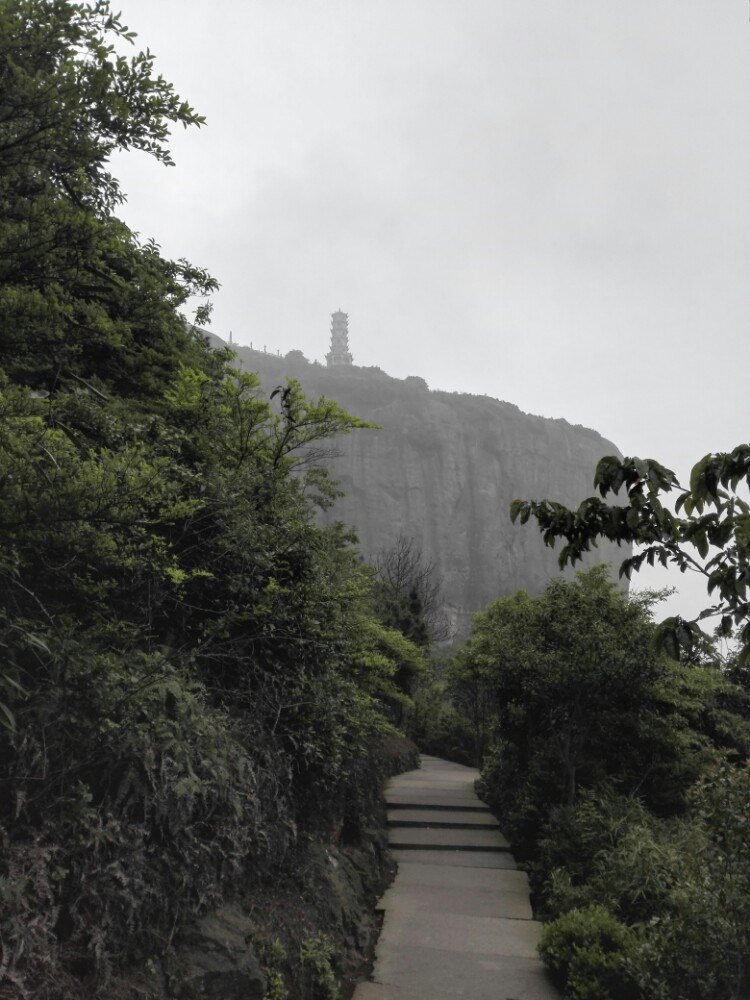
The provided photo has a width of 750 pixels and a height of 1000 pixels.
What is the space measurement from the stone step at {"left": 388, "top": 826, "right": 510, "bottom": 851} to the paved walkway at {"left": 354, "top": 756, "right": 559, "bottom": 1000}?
2 centimetres

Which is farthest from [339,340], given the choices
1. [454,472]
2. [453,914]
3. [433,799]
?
[453,914]

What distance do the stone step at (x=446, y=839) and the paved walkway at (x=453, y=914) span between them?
0.05 feet

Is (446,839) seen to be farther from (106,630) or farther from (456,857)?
(106,630)

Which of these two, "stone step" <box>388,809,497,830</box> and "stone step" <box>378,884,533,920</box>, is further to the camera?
"stone step" <box>388,809,497,830</box>

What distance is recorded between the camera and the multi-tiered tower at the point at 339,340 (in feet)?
498

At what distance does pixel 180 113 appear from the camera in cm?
425

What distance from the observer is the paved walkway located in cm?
566

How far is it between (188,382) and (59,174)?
2371 mm

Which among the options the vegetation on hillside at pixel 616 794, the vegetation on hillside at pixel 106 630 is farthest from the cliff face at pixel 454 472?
the vegetation on hillside at pixel 106 630

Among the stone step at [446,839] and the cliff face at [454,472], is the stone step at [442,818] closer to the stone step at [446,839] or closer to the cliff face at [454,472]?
the stone step at [446,839]

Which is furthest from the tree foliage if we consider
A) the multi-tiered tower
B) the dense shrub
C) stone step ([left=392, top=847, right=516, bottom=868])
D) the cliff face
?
the multi-tiered tower

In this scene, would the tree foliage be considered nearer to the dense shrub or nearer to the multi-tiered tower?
the dense shrub

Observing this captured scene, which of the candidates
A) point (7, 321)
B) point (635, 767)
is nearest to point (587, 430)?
point (635, 767)

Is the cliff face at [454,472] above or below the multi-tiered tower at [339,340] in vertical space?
below
